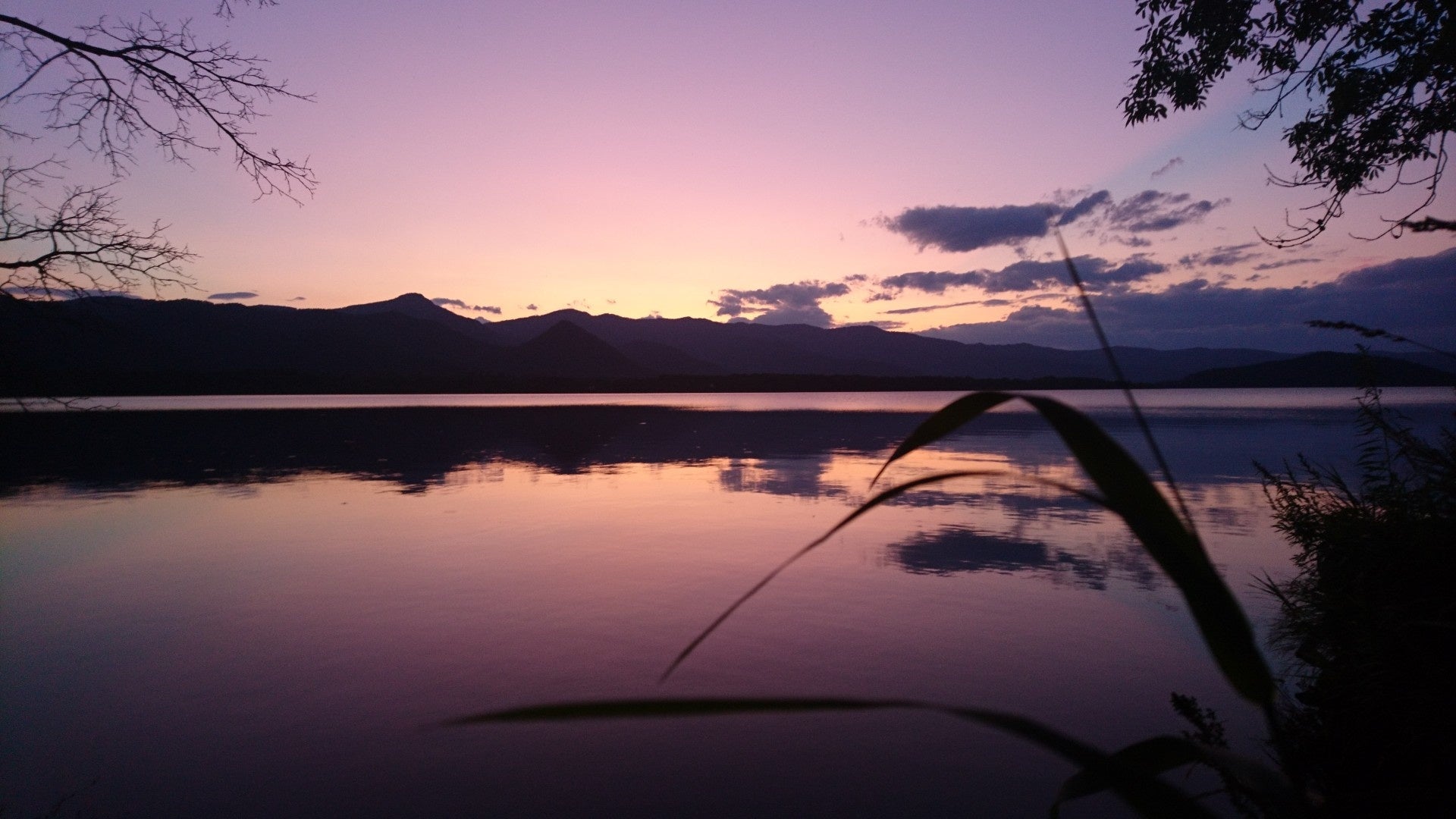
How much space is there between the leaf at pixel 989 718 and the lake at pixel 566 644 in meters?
0.14

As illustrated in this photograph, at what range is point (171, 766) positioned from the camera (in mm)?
5590

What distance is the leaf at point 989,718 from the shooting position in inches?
22.6

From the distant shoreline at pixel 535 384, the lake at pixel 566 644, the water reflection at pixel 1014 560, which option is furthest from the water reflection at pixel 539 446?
the distant shoreline at pixel 535 384

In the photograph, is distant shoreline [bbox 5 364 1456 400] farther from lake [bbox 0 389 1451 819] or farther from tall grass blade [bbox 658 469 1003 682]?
tall grass blade [bbox 658 469 1003 682]

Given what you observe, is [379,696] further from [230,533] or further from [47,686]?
[230,533]

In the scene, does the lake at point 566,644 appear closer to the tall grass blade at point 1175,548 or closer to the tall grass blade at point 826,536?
the tall grass blade at point 826,536

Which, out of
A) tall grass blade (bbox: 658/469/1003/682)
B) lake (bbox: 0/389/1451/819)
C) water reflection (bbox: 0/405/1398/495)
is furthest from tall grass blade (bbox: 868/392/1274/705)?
water reflection (bbox: 0/405/1398/495)

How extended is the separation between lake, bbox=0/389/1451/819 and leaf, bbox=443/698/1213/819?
141 mm

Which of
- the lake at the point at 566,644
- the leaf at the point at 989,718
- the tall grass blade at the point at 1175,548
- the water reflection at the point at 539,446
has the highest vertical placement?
the tall grass blade at the point at 1175,548

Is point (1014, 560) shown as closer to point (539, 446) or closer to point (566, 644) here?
point (566, 644)

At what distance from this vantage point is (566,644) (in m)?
7.95

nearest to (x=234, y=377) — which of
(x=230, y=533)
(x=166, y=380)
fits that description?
(x=166, y=380)

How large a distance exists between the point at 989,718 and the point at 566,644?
25.7 feet

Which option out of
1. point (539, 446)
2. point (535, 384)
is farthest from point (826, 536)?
point (535, 384)
